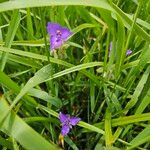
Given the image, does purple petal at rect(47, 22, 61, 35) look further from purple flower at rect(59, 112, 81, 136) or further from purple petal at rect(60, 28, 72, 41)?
purple flower at rect(59, 112, 81, 136)

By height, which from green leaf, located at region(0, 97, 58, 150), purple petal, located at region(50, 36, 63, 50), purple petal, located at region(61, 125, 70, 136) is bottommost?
purple petal, located at region(61, 125, 70, 136)

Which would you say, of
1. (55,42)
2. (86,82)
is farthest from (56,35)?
(86,82)

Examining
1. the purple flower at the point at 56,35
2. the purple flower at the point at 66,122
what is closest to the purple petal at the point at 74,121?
the purple flower at the point at 66,122

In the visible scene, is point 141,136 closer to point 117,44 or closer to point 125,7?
point 117,44

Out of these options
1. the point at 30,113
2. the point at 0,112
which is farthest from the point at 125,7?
the point at 0,112

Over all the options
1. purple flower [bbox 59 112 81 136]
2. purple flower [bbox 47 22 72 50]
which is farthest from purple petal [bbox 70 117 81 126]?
purple flower [bbox 47 22 72 50]

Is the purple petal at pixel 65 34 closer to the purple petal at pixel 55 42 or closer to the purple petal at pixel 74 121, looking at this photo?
the purple petal at pixel 55 42
